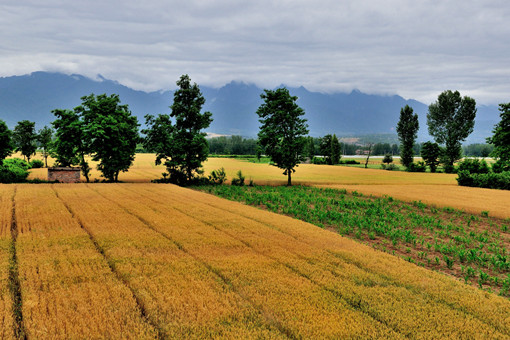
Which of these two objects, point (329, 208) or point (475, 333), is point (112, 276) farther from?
point (329, 208)

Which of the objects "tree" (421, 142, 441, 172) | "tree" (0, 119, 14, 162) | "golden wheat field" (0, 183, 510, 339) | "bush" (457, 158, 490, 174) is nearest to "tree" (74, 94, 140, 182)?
"tree" (0, 119, 14, 162)

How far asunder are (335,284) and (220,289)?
11.1ft

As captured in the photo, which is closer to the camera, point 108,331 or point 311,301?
point 108,331

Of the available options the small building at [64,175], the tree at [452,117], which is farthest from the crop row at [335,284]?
the tree at [452,117]

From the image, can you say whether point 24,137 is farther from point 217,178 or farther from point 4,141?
point 217,178

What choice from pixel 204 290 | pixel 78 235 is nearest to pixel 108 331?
pixel 204 290

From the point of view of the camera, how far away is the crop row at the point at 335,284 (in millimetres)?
7441

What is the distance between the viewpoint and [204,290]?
8844 mm

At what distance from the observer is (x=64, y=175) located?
45188 mm

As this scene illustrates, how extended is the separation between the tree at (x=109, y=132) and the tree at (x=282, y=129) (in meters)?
19.0

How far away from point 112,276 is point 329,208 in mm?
21367

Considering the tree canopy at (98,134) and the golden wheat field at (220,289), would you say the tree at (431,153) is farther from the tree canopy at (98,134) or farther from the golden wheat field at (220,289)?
the golden wheat field at (220,289)

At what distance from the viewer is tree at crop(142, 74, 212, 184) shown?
45.8m

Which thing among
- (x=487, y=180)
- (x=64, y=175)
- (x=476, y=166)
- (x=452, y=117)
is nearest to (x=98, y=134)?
(x=64, y=175)
